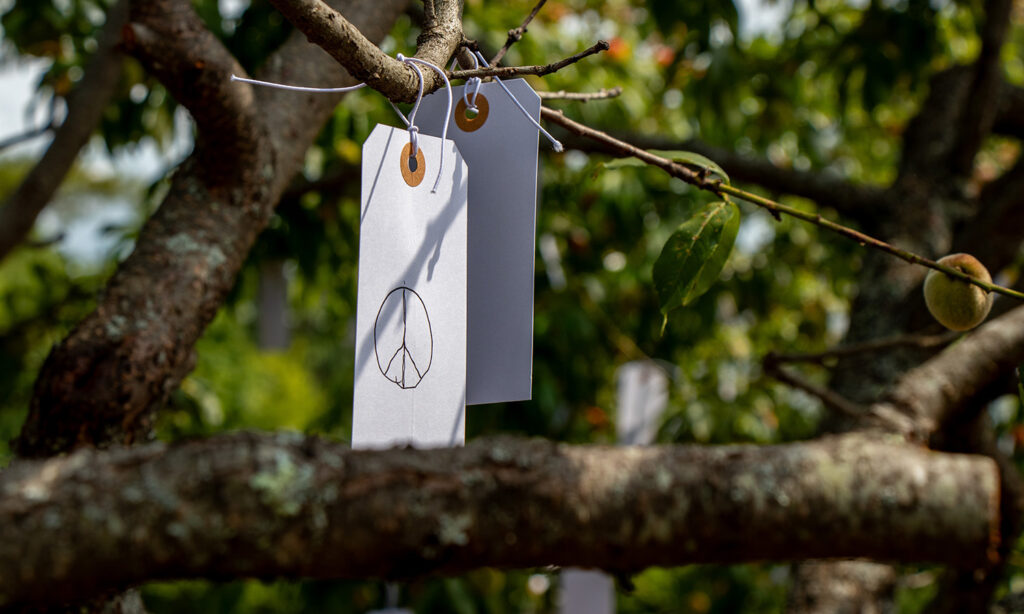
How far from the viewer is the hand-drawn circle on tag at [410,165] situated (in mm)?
657

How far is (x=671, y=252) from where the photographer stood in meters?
0.73

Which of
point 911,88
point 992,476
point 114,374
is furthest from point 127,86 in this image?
point 992,476

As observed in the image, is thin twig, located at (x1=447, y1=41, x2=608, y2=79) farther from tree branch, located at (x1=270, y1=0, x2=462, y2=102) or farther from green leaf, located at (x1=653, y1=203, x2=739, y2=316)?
green leaf, located at (x1=653, y1=203, x2=739, y2=316)

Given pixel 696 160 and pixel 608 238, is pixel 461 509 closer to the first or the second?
pixel 696 160

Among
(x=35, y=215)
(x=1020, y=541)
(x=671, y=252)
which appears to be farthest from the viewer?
(x=1020, y=541)

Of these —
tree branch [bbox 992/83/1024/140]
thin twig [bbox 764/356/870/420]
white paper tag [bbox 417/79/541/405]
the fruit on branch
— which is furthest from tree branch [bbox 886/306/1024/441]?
tree branch [bbox 992/83/1024/140]

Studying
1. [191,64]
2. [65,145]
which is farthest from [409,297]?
[65,145]

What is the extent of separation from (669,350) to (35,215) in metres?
1.49

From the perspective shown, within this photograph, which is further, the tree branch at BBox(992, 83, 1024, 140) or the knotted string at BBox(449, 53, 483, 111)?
the tree branch at BBox(992, 83, 1024, 140)

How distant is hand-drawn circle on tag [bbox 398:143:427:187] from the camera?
66 centimetres

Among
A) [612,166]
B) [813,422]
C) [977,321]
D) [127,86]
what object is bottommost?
[813,422]

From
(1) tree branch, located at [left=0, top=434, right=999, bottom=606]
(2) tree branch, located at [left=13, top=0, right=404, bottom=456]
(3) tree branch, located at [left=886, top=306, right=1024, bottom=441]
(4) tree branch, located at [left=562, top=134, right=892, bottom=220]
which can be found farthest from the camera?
(4) tree branch, located at [left=562, top=134, right=892, bottom=220]

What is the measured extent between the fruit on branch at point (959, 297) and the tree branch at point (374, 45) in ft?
1.51

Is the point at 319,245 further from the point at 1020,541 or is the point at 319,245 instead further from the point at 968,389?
the point at 1020,541
